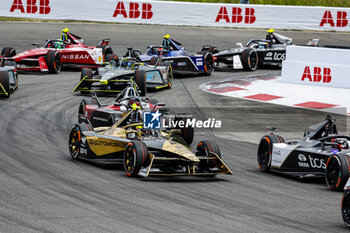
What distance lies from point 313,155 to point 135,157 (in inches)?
125

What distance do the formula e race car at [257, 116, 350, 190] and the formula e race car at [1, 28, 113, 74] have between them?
1467 cm

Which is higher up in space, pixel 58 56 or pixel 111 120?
pixel 58 56

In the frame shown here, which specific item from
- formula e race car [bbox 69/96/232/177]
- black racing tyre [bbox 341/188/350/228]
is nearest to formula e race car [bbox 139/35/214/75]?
formula e race car [bbox 69/96/232/177]

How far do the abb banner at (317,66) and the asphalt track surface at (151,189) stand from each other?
3.60 m

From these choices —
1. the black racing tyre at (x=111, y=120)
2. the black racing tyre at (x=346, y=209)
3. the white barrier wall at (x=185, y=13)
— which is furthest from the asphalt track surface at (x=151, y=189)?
the white barrier wall at (x=185, y=13)

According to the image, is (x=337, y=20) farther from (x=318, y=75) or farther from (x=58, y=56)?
(x=58, y=56)

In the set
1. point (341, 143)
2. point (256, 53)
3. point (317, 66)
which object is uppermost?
point (256, 53)

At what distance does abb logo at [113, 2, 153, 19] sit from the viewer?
35.9 meters

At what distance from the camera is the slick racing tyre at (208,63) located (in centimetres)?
2756

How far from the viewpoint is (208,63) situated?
91.4 feet

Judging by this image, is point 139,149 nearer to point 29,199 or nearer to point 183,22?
point 29,199

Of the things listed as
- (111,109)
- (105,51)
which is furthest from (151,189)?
(105,51)

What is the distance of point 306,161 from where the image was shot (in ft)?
40.6

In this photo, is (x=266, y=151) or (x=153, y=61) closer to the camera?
(x=266, y=151)
